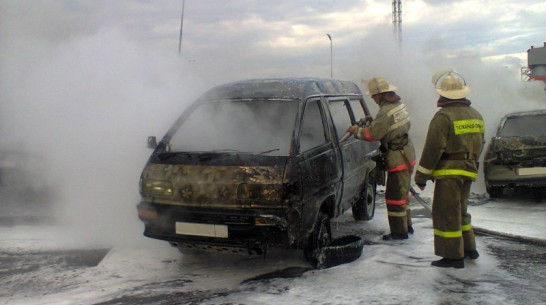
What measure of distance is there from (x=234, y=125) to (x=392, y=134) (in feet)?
5.70

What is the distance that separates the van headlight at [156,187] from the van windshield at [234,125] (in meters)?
0.54

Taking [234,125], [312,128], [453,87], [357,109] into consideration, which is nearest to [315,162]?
[312,128]

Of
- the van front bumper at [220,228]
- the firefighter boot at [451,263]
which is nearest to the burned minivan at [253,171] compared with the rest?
the van front bumper at [220,228]

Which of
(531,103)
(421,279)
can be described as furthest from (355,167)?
(531,103)

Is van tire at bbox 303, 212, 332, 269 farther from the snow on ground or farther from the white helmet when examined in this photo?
the white helmet

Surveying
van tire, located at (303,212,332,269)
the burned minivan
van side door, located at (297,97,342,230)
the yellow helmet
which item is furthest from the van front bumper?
the yellow helmet

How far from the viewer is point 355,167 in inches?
221

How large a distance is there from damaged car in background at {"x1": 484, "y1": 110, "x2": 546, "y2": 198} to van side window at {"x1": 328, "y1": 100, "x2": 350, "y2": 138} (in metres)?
2.82

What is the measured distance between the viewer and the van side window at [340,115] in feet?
17.3

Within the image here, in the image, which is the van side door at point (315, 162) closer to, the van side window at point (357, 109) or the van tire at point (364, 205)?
the van side window at point (357, 109)

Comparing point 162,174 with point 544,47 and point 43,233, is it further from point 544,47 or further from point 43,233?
point 544,47

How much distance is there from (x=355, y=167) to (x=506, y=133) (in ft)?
11.1

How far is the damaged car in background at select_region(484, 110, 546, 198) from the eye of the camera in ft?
22.8

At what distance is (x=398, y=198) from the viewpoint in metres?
5.23
